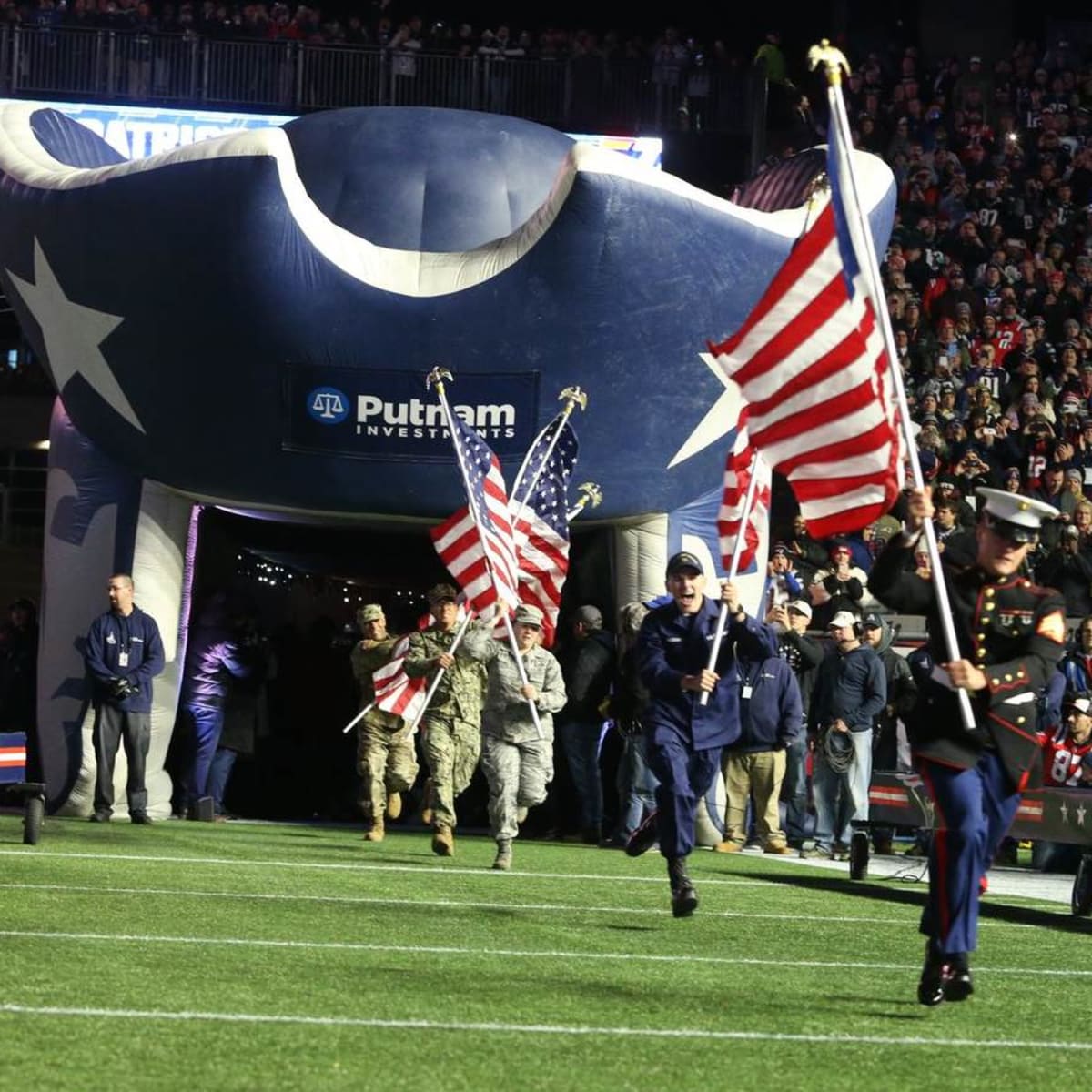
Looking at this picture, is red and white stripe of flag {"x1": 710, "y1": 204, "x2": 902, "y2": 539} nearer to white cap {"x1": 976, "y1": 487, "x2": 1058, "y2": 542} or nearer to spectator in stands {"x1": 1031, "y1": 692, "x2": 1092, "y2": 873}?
white cap {"x1": 976, "y1": 487, "x2": 1058, "y2": 542}

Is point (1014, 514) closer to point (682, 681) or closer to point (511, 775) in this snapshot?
point (682, 681)

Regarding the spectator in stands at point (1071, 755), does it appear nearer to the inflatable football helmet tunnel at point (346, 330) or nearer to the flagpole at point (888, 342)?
the inflatable football helmet tunnel at point (346, 330)

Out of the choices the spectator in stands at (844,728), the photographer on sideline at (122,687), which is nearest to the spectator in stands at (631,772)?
the spectator in stands at (844,728)

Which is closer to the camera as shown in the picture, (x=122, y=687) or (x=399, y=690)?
(x=399, y=690)

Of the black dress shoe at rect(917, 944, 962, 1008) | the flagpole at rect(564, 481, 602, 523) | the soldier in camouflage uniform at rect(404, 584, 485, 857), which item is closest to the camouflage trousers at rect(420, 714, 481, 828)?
the soldier in camouflage uniform at rect(404, 584, 485, 857)

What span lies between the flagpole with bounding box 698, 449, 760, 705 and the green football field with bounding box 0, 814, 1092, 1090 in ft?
3.88

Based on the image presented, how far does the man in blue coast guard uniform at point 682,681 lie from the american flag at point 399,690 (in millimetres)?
4407

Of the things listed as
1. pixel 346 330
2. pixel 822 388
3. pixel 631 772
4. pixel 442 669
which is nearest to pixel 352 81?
pixel 346 330

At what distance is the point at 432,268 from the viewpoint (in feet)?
54.5

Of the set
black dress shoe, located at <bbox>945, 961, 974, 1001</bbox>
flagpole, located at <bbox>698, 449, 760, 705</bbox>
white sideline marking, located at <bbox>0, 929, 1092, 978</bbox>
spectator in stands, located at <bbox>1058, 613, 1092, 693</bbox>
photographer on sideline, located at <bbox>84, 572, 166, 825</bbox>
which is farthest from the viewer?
photographer on sideline, located at <bbox>84, 572, 166, 825</bbox>

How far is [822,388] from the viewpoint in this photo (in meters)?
9.92

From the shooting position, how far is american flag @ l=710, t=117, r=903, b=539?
9.66 m

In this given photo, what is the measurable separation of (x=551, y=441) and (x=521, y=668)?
2710mm

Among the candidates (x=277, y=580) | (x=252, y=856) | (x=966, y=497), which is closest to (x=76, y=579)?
(x=277, y=580)
